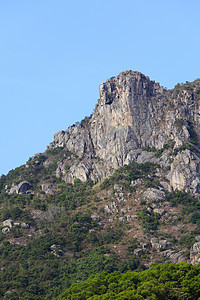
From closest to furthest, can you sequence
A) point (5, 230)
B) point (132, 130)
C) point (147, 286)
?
1. point (147, 286)
2. point (5, 230)
3. point (132, 130)

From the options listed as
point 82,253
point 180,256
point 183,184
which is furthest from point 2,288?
point 183,184

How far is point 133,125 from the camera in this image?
146 m

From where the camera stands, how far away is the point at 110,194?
133 m

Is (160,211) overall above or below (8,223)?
below

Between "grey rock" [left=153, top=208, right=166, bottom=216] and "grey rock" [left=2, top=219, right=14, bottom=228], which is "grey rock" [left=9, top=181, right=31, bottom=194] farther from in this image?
"grey rock" [left=153, top=208, right=166, bottom=216]

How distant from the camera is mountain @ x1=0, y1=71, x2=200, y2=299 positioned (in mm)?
109250

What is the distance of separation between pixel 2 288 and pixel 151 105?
6844 centimetres

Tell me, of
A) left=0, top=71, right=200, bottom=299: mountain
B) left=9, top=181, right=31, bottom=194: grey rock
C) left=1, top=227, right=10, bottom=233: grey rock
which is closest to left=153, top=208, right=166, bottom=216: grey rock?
left=0, top=71, right=200, bottom=299: mountain

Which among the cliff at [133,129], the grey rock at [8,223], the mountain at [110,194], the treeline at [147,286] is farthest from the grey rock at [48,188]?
the treeline at [147,286]

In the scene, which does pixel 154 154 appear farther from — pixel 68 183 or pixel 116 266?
pixel 116 266

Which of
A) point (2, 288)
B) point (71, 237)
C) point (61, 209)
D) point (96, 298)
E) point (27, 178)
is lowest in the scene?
point (96, 298)

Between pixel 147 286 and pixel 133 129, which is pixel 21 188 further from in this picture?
pixel 147 286

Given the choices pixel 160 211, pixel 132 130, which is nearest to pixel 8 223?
pixel 160 211

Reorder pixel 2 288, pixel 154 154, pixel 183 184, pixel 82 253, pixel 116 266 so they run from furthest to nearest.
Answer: pixel 154 154
pixel 183 184
pixel 82 253
pixel 116 266
pixel 2 288
